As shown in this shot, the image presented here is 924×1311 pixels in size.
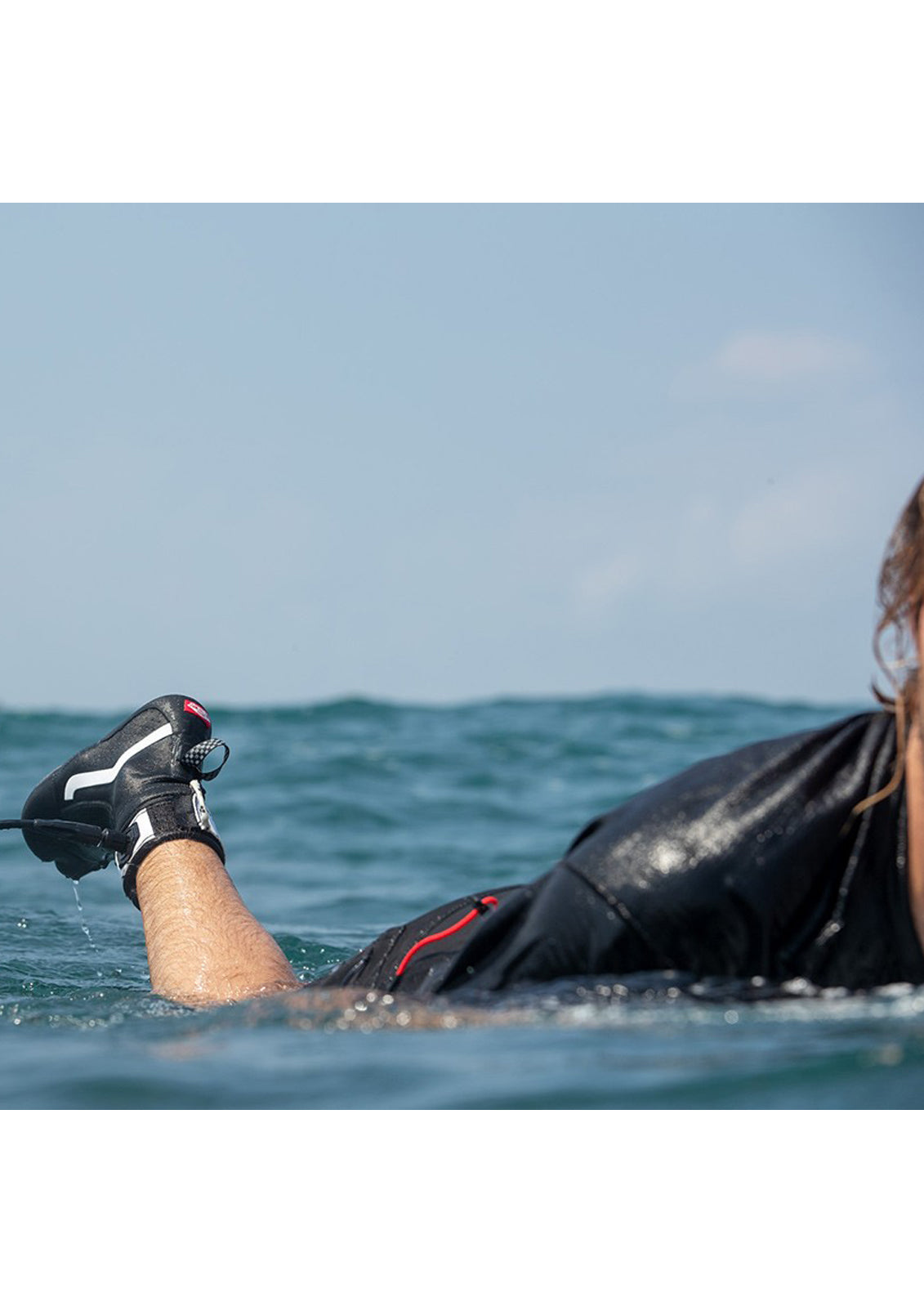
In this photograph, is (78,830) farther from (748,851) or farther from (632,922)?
(748,851)

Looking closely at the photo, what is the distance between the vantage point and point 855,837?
230cm

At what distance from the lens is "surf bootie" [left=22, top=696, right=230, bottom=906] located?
3.81 meters

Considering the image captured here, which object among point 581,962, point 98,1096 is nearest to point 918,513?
point 581,962

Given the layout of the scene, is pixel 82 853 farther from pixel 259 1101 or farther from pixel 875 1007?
pixel 875 1007

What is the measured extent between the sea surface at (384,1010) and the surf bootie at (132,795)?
36cm

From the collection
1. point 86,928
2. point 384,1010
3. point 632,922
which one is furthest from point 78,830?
point 632,922

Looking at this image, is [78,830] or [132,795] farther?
[78,830]

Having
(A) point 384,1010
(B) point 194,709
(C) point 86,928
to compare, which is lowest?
(C) point 86,928

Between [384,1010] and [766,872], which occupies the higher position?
[766,872]

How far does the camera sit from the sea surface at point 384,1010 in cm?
203

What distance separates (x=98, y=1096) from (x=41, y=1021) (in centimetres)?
91

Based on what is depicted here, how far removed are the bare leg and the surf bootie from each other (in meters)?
0.09

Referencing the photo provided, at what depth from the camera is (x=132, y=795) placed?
12.8 ft

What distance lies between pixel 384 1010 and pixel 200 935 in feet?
3.04
